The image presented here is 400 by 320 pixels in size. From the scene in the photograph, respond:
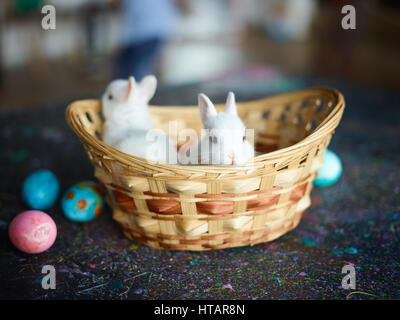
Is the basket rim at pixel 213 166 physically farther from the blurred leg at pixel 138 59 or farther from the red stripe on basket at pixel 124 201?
the blurred leg at pixel 138 59

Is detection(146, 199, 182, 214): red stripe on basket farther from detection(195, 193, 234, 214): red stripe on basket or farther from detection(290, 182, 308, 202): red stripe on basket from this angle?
detection(290, 182, 308, 202): red stripe on basket

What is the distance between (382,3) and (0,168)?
4.52 meters

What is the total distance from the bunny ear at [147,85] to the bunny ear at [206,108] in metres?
0.21

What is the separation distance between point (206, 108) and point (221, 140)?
3.8 inches

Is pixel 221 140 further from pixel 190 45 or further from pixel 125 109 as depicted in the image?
pixel 190 45

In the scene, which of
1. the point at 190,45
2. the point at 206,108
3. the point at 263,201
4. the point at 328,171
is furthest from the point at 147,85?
the point at 190,45

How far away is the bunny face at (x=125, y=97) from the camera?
42.3 inches

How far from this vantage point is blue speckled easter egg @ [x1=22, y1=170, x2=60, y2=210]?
104 centimetres

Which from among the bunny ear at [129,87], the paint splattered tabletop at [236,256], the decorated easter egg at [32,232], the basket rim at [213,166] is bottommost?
the paint splattered tabletop at [236,256]

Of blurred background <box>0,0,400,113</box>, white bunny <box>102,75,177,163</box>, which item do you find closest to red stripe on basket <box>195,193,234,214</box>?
white bunny <box>102,75,177,163</box>

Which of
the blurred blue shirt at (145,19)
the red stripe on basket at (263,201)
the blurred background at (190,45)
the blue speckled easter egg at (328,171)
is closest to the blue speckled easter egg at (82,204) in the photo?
the red stripe on basket at (263,201)

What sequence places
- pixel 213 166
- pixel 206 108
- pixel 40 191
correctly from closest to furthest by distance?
pixel 213 166 < pixel 206 108 < pixel 40 191

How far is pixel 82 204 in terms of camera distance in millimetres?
1000
